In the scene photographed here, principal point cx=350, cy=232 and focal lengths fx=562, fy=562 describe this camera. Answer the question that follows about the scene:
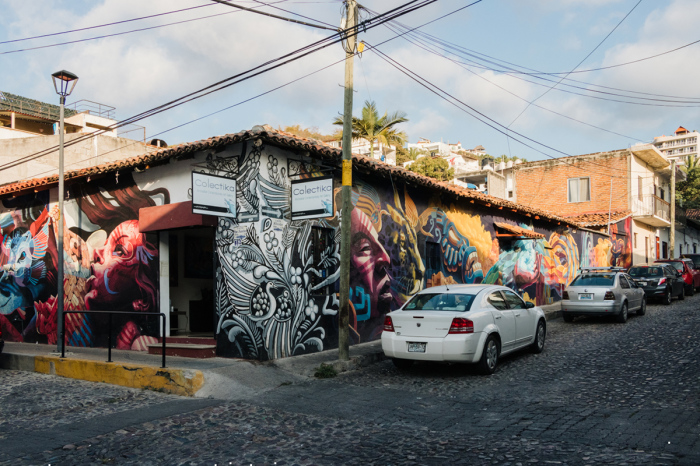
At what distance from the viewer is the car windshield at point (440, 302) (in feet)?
31.6

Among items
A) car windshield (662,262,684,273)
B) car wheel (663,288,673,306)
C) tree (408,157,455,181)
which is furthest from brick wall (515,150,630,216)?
car wheel (663,288,673,306)

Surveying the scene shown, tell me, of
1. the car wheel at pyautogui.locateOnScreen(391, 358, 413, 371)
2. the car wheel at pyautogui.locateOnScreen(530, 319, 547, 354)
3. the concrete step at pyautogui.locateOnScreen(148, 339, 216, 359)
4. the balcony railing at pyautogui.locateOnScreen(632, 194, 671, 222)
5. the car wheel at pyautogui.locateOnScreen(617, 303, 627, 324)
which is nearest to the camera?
the car wheel at pyautogui.locateOnScreen(391, 358, 413, 371)

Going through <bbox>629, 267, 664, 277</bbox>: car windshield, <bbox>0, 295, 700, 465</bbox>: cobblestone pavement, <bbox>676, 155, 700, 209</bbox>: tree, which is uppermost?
<bbox>676, 155, 700, 209</bbox>: tree

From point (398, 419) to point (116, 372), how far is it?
→ 5.24m

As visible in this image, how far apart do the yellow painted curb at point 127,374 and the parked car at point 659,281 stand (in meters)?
17.3

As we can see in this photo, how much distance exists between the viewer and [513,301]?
10891 millimetres

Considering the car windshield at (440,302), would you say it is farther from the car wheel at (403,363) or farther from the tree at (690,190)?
the tree at (690,190)

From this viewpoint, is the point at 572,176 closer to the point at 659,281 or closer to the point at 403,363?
the point at 659,281

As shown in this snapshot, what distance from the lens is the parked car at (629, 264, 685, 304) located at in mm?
20750

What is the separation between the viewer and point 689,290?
24.3 meters

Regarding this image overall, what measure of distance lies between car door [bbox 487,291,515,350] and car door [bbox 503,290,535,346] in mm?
197

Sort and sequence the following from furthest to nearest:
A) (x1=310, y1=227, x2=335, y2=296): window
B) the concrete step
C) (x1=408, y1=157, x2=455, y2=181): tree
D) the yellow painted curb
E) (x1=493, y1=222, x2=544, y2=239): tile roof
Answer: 1. (x1=408, y1=157, x2=455, y2=181): tree
2. (x1=493, y1=222, x2=544, y2=239): tile roof
3. (x1=310, y1=227, x2=335, y2=296): window
4. the concrete step
5. the yellow painted curb

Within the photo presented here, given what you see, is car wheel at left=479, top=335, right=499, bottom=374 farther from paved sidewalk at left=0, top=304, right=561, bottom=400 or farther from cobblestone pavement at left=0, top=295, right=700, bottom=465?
paved sidewalk at left=0, top=304, right=561, bottom=400

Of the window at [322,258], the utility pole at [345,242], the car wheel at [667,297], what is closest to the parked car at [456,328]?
the utility pole at [345,242]
